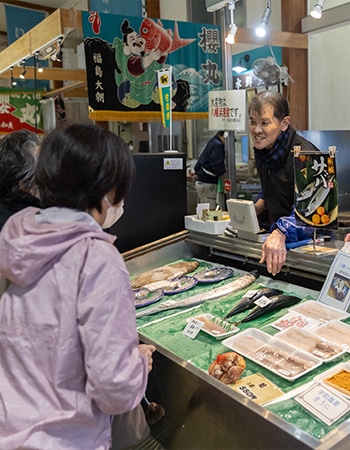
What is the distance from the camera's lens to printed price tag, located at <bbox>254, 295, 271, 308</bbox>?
6.77 feet

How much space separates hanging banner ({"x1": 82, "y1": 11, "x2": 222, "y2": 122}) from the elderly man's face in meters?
2.57

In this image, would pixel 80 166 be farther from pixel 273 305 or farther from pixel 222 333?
pixel 273 305

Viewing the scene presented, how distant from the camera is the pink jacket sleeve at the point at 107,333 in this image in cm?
107

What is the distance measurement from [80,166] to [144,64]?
4.39 meters

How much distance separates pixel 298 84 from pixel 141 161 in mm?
4055

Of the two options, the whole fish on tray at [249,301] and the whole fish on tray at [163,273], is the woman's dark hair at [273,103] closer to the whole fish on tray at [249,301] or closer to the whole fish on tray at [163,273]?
the whole fish on tray at [163,273]

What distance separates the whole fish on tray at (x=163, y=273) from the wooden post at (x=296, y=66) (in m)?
4.24

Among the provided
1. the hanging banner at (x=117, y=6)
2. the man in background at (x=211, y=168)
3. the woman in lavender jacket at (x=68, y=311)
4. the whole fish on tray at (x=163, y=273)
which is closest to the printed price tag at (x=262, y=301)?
the whole fish on tray at (x=163, y=273)

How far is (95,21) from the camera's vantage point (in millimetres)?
4723

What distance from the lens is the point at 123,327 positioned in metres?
1.11

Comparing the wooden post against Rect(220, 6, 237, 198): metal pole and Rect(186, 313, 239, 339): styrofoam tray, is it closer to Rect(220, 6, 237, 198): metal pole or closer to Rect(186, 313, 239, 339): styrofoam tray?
Rect(220, 6, 237, 198): metal pole

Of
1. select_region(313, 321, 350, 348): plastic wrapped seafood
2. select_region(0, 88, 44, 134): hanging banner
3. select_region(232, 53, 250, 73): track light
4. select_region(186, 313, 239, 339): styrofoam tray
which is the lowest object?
select_region(186, 313, 239, 339): styrofoam tray

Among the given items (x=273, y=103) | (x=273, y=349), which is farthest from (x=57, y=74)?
(x=273, y=349)

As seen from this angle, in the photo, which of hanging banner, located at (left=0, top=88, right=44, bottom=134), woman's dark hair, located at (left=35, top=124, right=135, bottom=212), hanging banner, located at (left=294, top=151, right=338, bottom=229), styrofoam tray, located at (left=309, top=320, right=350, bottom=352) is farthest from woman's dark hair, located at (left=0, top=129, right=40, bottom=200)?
hanging banner, located at (left=0, top=88, right=44, bottom=134)
